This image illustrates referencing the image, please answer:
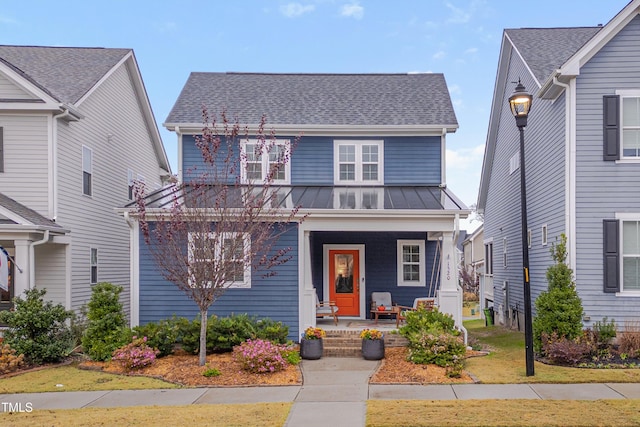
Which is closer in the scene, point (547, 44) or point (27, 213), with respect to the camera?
point (27, 213)

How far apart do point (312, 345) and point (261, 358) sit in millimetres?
1846

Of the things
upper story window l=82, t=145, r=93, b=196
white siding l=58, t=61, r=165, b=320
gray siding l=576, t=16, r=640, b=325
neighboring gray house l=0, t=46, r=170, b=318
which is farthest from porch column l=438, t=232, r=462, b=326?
upper story window l=82, t=145, r=93, b=196

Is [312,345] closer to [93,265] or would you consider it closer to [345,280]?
[345,280]

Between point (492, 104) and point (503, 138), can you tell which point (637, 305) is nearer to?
point (503, 138)

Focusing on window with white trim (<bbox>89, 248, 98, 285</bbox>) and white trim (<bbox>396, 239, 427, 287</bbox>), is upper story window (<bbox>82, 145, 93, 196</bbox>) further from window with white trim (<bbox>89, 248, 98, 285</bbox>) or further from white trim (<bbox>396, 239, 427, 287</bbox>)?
white trim (<bbox>396, 239, 427, 287</bbox>)

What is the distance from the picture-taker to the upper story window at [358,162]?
55.1ft

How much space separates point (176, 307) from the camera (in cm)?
1382

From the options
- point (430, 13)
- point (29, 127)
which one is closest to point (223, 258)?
point (29, 127)

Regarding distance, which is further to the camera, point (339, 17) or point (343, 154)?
point (339, 17)

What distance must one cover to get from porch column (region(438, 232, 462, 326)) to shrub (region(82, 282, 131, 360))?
284 inches

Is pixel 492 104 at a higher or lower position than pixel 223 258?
higher

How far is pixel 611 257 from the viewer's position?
12.0 meters

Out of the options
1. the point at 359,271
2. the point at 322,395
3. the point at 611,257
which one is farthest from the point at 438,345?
the point at 359,271

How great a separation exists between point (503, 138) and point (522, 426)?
13.8m
